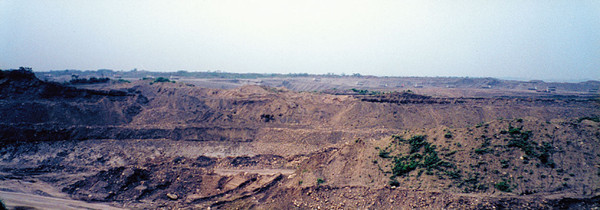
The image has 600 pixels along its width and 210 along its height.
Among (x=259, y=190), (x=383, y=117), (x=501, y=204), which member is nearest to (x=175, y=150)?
(x=259, y=190)

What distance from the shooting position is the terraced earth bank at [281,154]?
39.2 feet

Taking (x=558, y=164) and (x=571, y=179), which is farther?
(x=558, y=164)

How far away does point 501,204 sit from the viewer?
10.4 m

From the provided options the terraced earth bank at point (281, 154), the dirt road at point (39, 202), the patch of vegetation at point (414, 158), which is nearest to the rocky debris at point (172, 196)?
the terraced earth bank at point (281, 154)

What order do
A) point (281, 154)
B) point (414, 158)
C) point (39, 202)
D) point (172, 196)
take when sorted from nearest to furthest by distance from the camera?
point (39, 202), point (414, 158), point (172, 196), point (281, 154)

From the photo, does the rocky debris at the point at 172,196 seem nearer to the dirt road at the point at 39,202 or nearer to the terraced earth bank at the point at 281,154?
the terraced earth bank at the point at 281,154

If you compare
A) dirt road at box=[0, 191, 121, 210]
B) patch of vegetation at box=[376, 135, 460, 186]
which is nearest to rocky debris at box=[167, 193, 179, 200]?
dirt road at box=[0, 191, 121, 210]

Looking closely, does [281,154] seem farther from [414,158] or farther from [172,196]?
[414,158]

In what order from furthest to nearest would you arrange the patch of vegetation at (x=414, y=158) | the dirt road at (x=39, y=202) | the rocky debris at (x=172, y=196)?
1. the rocky debris at (x=172, y=196)
2. the patch of vegetation at (x=414, y=158)
3. the dirt road at (x=39, y=202)

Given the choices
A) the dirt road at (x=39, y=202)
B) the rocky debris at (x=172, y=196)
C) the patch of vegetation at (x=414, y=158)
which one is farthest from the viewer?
the rocky debris at (x=172, y=196)

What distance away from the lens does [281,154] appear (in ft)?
76.7

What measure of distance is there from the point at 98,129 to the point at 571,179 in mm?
30542

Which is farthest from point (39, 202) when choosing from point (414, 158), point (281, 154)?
point (414, 158)

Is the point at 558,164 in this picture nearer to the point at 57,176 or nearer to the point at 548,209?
the point at 548,209
